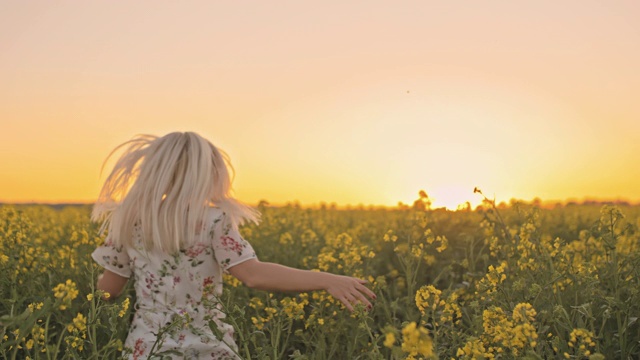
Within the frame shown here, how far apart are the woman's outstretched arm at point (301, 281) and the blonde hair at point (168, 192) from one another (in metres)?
0.23

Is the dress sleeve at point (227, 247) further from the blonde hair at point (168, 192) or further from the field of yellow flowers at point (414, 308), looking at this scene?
the field of yellow flowers at point (414, 308)

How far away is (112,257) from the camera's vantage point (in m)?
3.49

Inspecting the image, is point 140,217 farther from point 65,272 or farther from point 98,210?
point 65,272

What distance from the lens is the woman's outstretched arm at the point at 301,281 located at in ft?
10.0

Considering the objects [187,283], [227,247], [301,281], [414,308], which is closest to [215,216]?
[227,247]

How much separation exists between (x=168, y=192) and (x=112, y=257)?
0.46 metres

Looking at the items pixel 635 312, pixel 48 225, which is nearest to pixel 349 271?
pixel 635 312

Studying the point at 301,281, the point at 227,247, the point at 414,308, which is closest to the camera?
the point at 301,281

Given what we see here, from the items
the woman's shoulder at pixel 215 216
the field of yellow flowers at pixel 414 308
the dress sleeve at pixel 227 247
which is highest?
the woman's shoulder at pixel 215 216

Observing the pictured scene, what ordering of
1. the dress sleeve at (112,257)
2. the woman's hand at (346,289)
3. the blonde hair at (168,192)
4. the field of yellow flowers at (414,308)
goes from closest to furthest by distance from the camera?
the field of yellow flowers at (414,308) < the woman's hand at (346,289) < the blonde hair at (168,192) < the dress sleeve at (112,257)

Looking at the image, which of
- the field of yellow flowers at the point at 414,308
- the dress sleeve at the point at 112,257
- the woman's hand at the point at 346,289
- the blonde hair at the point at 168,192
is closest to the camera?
the field of yellow flowers at the point at 414,308

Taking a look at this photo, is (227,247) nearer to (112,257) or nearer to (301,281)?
(301,281)

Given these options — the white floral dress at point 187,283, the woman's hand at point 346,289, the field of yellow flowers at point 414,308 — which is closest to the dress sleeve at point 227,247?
the white floral dress at point 187,283

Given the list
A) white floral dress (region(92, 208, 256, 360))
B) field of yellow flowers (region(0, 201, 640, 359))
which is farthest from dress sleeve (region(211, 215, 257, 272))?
field of yellow flowers (region(0, 201, 640, 359))
